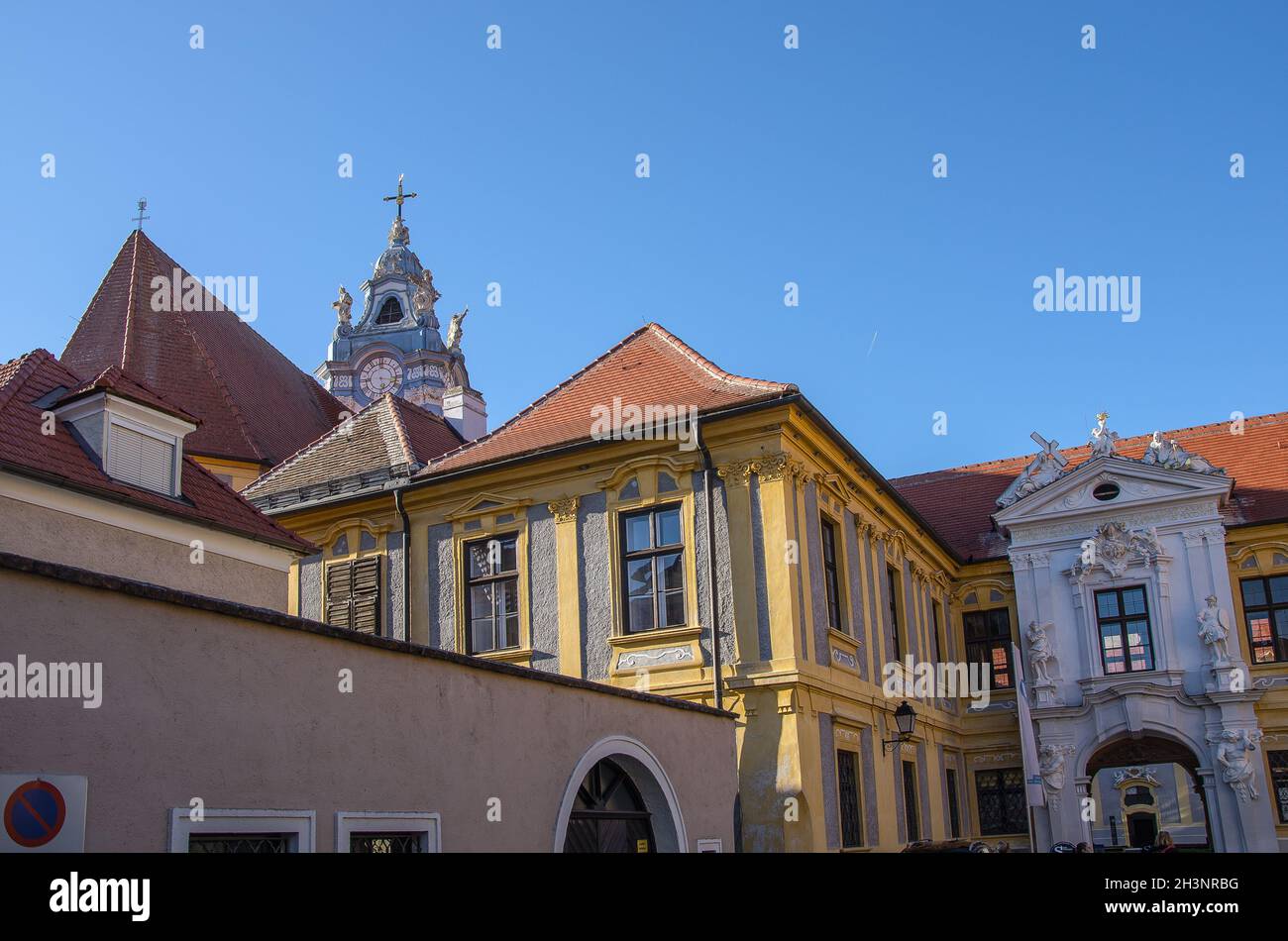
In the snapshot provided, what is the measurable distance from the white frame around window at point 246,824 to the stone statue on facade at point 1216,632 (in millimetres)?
23174

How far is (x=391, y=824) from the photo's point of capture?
8047 millimetres

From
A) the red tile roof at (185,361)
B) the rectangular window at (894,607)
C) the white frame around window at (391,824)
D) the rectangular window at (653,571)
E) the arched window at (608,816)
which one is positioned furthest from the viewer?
the red tile roof at (185,361)

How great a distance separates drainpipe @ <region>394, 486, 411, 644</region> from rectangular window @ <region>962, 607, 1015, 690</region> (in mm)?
15153

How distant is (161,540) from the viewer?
44.6 ft

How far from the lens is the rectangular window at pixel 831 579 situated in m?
17.9

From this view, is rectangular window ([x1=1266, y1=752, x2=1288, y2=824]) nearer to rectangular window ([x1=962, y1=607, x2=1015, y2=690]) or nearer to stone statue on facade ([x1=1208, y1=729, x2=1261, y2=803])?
stone statue on facade ([x1=1208, y1=729, x2=1261, y2=803])

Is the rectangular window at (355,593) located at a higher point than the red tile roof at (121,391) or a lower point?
lower

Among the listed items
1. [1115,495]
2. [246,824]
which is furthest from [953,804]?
[246,824]

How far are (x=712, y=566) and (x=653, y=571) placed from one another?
3.24 ft

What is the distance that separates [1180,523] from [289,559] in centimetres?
1995

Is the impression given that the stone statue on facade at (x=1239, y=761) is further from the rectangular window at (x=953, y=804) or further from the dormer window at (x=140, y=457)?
the dormer window at (x=140, y=457)

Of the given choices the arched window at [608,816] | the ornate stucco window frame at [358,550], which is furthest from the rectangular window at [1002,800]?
the arched window at [608,816]

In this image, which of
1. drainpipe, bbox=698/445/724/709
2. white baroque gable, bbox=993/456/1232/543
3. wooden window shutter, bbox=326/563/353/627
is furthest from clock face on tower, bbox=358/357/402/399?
drainpipe, bbox=698/445/724/709
